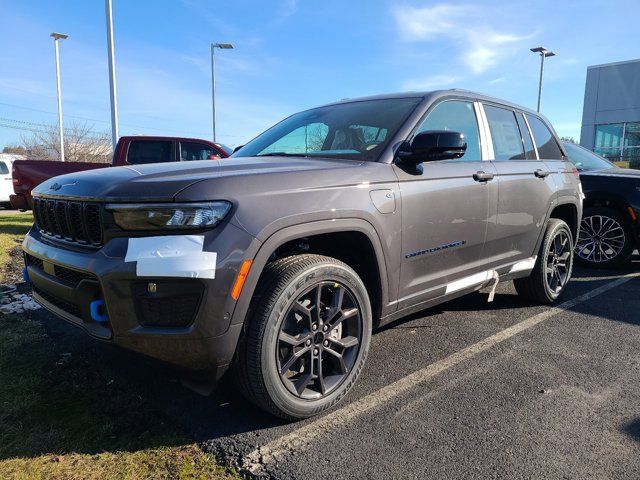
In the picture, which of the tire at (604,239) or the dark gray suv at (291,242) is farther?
the tire at (604,239)

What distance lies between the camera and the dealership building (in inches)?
1041

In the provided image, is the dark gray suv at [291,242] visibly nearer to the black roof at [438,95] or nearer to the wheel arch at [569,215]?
the black roof at [438,95]

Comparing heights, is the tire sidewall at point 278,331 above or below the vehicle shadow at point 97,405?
above

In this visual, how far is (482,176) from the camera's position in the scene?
355 centimetres

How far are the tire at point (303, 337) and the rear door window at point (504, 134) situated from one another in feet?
6.91

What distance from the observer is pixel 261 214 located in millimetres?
2227

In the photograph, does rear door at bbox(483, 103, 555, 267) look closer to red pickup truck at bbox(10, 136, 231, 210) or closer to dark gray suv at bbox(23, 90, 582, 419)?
dark gray suv at bbox(23, 90, 582, 419)

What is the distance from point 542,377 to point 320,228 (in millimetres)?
1853

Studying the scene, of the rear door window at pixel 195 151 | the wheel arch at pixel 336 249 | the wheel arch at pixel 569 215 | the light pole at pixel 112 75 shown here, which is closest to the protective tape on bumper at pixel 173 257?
the wheel arch at pixel 336 249

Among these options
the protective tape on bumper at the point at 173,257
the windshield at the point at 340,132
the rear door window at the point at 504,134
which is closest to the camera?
the protective tape on bumper at the point at 173,257

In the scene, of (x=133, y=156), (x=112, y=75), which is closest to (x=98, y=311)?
(x=133, y=156)

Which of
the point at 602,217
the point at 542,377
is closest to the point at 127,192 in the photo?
the point at 542,377

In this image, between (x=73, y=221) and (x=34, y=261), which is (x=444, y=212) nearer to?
(x=73, y=221)

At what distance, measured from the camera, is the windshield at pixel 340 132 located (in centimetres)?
316
